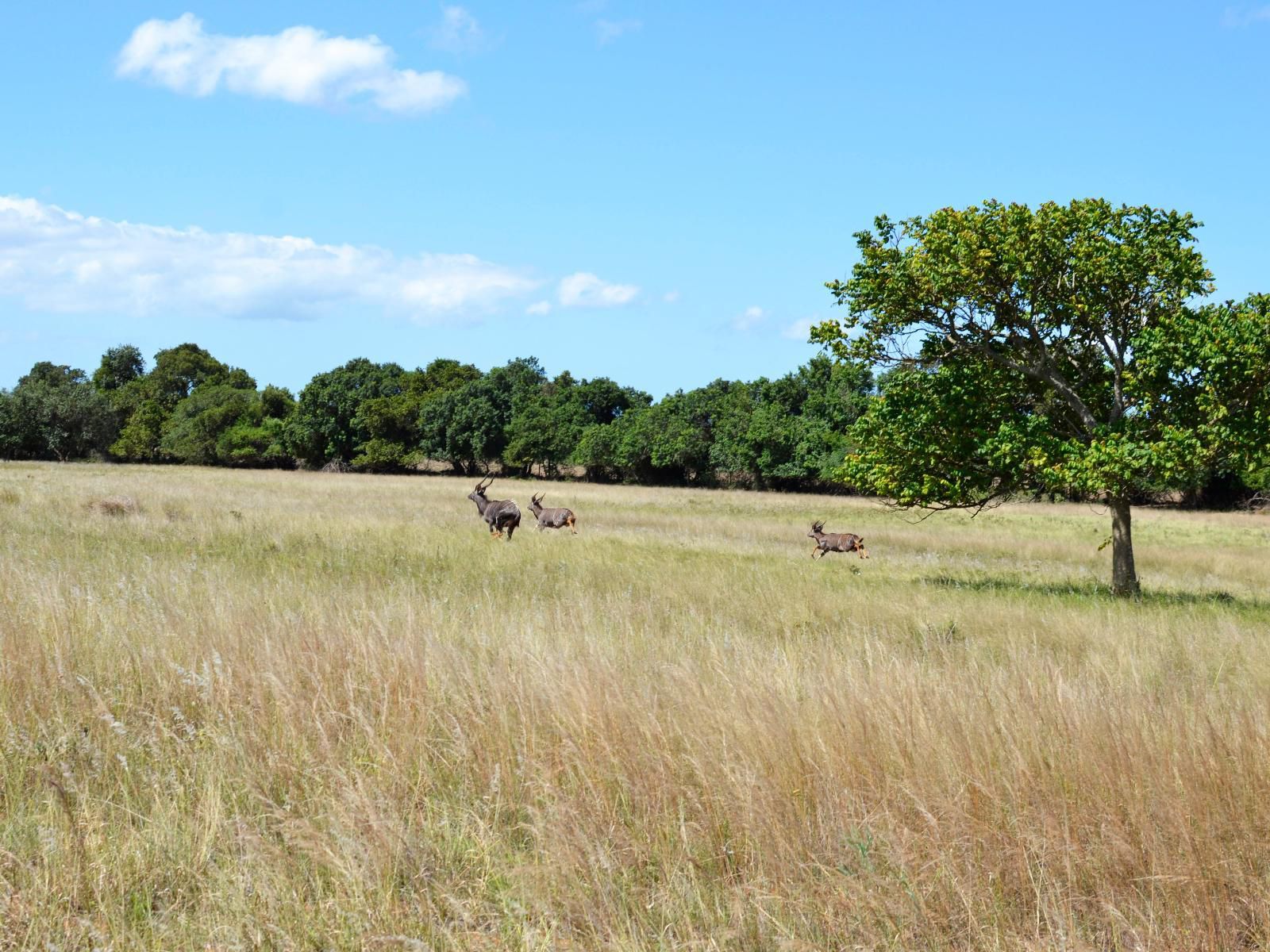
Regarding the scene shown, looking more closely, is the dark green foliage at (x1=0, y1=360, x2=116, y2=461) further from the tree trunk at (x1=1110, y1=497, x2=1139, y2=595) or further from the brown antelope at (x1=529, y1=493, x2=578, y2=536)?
the tree trunk at (x1=1110, y1=497, x2=1139, y2=595)

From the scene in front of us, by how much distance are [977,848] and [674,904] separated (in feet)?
3.73

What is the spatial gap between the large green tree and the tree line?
48.7m

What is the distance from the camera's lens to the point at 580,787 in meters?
3.84

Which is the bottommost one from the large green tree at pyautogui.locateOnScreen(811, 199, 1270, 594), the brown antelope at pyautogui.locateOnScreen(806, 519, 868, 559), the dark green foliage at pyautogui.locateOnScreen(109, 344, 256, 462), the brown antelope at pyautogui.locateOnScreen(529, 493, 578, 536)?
the brown antelope at pyautogui.locateOnScreen(806, 519, 868, 559)

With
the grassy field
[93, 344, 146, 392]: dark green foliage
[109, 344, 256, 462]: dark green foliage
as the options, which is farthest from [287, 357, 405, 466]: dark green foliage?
the grassy field

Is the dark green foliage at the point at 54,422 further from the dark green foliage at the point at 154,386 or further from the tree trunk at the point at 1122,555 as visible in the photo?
the tree trunk at the point at 1122,555

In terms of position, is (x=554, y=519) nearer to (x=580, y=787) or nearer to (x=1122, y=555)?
(x=1122, y=555)

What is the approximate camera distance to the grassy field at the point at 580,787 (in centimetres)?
297

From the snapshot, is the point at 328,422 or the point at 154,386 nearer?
the point at 328,422

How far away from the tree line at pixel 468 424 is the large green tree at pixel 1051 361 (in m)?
48.7

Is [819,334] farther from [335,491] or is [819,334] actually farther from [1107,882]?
[335,491]

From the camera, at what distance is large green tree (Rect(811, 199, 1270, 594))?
15625 mm

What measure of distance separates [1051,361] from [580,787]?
1652 centimetres

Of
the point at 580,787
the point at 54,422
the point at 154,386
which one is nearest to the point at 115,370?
the point at 154,386
